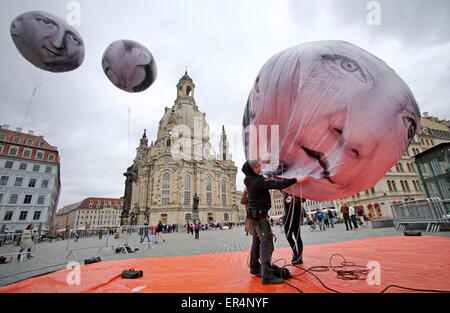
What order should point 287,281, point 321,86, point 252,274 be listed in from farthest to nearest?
1. point 252,274
2. point 287,281
3. point 321,86

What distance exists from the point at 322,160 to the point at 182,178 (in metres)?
43.8

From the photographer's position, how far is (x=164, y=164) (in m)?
44.3

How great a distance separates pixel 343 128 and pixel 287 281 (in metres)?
2.26

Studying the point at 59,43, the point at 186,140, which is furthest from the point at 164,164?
the point at 59,43

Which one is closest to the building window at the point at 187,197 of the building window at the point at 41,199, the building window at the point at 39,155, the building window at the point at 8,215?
the building window at the point at 41,199

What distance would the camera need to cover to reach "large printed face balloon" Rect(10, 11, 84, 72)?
3.58 m

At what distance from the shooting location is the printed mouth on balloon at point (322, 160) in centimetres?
200

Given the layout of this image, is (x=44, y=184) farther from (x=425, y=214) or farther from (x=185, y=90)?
(x=425, y=214)

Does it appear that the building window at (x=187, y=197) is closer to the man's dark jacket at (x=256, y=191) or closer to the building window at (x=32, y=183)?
the building window at (x=32, y=183)

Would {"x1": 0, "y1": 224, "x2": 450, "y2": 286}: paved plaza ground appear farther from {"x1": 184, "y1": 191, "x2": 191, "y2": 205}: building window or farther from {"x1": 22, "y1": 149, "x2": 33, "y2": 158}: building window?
{"x1": 22, "y1": 149, "x2": 33, "y2": 158}: building window

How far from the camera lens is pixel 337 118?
193cm

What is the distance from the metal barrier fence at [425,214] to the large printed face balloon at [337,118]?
27.9 feet
